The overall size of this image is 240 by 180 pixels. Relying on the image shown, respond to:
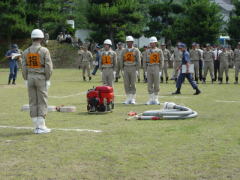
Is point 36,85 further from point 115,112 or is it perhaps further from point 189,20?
point 189,20

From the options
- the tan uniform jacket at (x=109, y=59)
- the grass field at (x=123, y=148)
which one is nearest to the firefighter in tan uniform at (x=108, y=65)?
the tan uniform jacket at (x=109, y=59)

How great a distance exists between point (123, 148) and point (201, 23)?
4381 cm

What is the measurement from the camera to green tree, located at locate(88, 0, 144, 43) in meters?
52.8

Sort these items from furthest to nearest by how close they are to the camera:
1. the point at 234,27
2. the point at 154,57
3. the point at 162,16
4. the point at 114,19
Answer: the point at 162,16
the point at 234,27
the point at 114,19
the point at 154,57

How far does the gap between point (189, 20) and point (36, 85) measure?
4271cm

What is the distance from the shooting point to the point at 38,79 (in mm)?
11477

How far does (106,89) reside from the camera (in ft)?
49.4

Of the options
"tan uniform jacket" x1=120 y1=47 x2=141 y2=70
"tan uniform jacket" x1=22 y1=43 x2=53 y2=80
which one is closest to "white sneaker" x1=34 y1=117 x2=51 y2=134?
"tan uniform jacket" x1=22 y1=43 x2=53 y2=80

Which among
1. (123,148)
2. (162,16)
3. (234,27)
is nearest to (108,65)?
(123,148)

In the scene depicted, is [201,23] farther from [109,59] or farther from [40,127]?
[40,127]

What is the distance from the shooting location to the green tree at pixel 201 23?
51969 mm

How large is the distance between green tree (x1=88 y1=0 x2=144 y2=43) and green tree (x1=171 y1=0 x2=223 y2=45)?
17.3 ft

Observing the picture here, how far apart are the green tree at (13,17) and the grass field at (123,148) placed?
4045 cm

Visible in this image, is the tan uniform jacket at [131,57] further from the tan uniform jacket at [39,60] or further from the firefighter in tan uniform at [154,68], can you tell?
the tan uniform jacket at [39,60]
